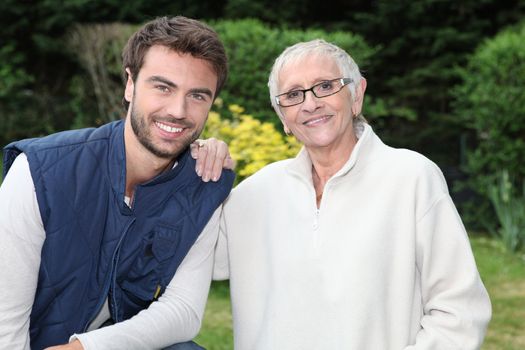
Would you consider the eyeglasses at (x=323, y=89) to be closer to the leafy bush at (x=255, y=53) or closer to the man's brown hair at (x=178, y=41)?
the man's brown hair at (x=178, y=41)

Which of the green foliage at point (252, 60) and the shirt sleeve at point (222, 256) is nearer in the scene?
the shirt sleeve at point (222, 256)

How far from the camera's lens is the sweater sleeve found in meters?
2.46

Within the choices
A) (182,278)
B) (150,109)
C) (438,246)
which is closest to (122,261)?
(182,278)

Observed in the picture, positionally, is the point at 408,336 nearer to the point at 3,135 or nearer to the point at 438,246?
the point at 438,246

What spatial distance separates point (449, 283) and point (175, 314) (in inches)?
38.8

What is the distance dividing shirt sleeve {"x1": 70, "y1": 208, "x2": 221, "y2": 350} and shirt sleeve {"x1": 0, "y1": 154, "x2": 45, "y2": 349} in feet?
0.70

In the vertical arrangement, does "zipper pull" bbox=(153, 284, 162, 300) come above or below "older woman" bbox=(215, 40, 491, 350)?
below

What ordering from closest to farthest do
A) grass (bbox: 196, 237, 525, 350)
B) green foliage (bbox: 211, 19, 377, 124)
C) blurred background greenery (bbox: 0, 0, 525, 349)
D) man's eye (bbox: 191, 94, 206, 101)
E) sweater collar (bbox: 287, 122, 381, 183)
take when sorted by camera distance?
sweater collar (bbox: 287, 122, 381, 183) < man's eye (bbox: 191, 94, 206, 101) < grass (bbox: 196, 237, 525, 350) < green foliage (bbox: 211, 19, 377, 124) < blurred background greenery (bbox: 0, 0, 525, 349)

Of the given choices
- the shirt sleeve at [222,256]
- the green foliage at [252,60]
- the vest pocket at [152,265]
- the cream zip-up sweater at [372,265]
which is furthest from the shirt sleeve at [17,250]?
the green foliage at [252,60]

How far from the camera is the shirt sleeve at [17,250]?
7.95 ft

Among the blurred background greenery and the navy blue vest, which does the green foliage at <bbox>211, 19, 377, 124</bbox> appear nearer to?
the blurred background greenery

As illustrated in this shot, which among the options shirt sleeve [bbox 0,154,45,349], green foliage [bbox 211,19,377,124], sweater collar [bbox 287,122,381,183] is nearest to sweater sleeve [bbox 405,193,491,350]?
sweater collar [bbox 287,122,381,183]

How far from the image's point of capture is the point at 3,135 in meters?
12.4

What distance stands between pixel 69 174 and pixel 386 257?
1.15m
